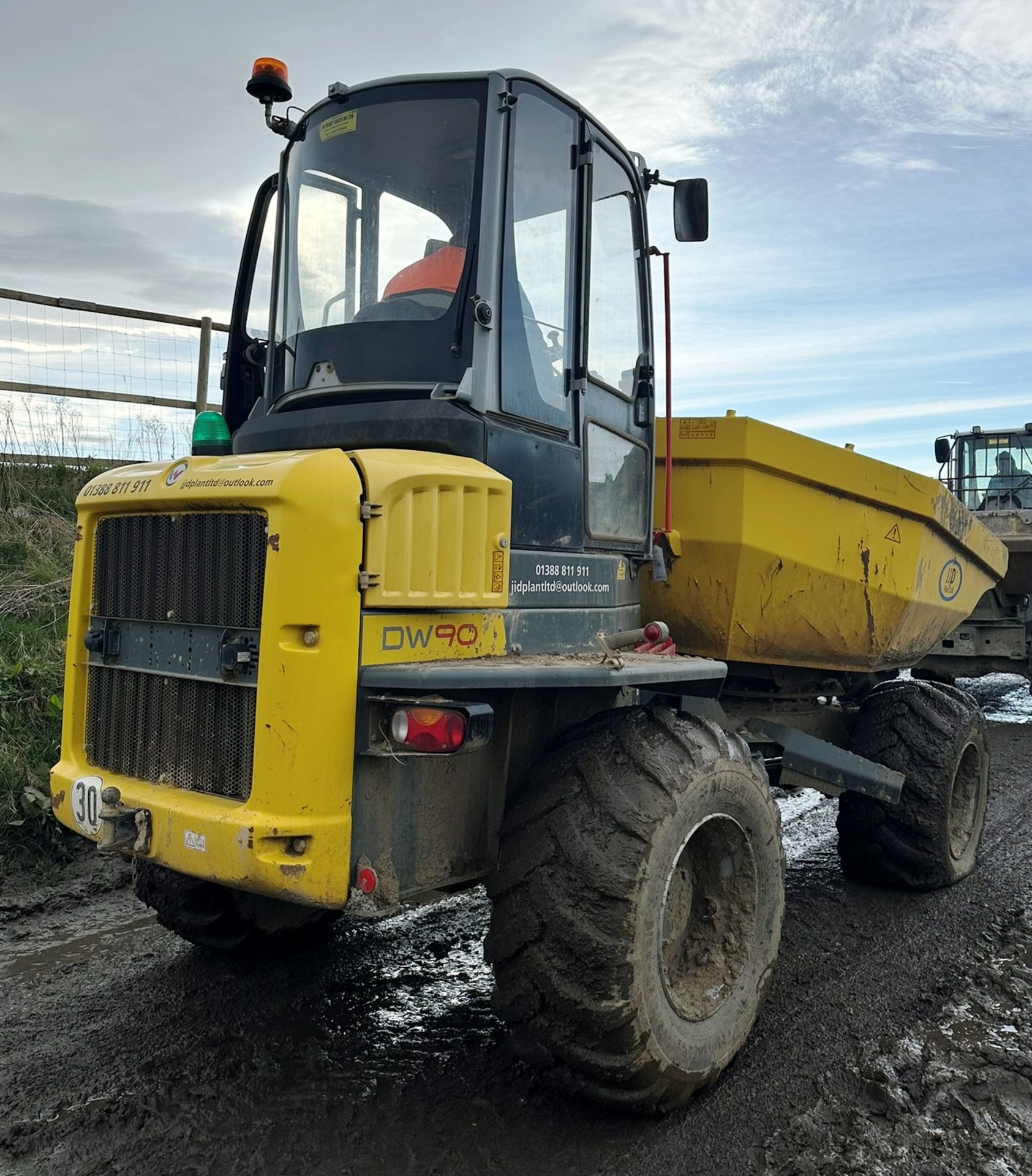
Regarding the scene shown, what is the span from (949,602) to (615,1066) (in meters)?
3.86

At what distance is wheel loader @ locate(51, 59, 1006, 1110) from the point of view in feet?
9.02

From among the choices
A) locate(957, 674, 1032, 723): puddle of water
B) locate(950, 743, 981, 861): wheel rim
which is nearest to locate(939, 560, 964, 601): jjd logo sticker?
locate(950, 743, 981, 861): wheel rim

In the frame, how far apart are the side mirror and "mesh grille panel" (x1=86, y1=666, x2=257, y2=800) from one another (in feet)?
8.15

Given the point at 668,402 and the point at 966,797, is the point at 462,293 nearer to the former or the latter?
the point at 668,402

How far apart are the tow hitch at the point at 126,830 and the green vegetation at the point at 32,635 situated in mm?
2530

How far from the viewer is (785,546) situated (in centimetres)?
434

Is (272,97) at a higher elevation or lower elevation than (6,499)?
higher

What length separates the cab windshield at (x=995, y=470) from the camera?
13.8 meters

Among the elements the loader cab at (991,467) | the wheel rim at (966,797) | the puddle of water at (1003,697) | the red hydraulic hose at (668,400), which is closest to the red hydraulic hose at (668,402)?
the red hydraulic hose at (668,400)

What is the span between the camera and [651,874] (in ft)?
9.74

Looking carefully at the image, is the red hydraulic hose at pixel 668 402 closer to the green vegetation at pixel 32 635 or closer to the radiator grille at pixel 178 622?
the radiator grille at pixel 178 622

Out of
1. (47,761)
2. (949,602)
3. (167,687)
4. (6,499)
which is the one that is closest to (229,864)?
(167,687)

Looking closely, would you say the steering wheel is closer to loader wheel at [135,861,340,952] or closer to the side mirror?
the side mirror

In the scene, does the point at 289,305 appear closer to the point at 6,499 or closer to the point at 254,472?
the point at 254,472
